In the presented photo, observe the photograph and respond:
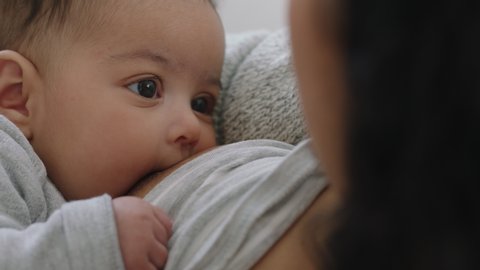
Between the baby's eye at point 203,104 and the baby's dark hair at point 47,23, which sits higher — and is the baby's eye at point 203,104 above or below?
below

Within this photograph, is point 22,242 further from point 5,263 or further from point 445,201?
point 445,201

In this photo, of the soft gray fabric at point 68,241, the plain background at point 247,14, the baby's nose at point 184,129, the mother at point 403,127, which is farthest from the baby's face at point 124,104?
the plain background at point 247,14

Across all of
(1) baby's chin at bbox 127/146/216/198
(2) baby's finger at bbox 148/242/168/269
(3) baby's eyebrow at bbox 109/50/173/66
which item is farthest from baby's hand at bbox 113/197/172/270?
(3) baby's eyebrow at bbox 109/50/173/66

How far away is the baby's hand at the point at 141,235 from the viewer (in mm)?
692

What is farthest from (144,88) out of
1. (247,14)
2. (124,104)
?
(247,14)

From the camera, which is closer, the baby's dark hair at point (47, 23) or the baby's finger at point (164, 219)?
the baby's finger at point (164, 219)

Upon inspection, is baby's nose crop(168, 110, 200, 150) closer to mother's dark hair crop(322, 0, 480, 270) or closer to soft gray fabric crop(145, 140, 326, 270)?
soft gray fabric crop(145, 140, 326, 270)

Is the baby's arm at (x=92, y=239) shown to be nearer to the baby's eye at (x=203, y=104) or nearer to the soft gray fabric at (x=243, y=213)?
the soft gray fabric at (x=243, y=213)

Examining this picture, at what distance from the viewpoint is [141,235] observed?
27.5 inches

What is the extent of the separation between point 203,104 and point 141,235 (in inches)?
14.2

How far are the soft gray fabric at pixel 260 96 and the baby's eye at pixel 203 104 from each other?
4cm

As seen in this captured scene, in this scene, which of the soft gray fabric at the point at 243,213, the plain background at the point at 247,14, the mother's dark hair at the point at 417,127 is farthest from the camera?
the plain background at the point at 247,14

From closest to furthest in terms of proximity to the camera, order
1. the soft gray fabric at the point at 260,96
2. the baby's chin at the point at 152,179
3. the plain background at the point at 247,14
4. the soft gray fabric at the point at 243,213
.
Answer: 1. the soft gray fabric at the point at 243,213
2. the baby's chin at the point at 152,179
3. the soft gray fabric at the point at 260,96
4. the plain background at the point at 247,14

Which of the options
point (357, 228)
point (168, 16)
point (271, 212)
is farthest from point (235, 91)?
point (357, 228)
